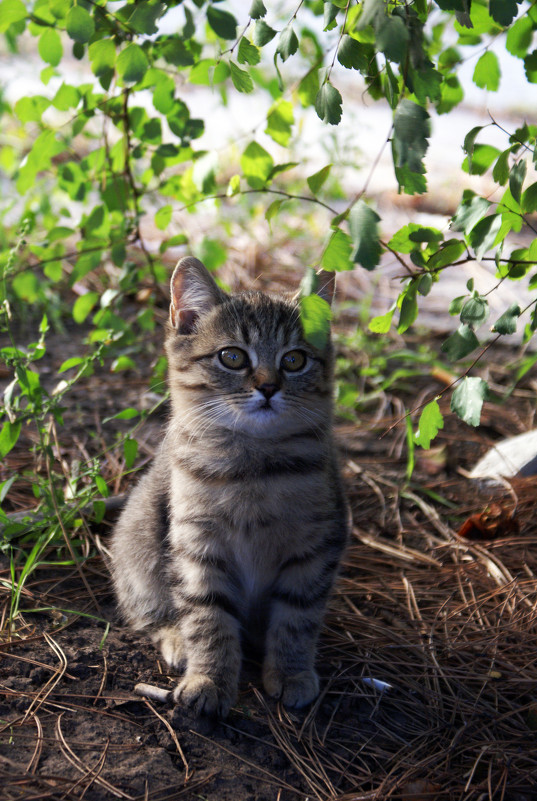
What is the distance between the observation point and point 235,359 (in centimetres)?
234

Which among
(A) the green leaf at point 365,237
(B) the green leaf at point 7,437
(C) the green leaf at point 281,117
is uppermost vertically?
(C) the green leaf at point 281,117

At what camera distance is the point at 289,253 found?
5531 millimetres

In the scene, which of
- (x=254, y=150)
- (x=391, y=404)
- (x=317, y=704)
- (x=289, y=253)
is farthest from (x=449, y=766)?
(x=289, y=253)

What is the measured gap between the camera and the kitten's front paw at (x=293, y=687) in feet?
6.81


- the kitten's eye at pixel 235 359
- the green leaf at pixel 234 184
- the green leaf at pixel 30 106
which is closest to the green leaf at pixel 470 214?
the kitten's eye at pixel 235 359

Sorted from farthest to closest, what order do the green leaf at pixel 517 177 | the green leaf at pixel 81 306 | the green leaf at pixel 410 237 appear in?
1. the green leaf at pixel 81 306
2. the green leaf at pixel 410 237
3. the green leaf at pixel 517 177

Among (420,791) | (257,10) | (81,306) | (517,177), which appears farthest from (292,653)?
(81,306)

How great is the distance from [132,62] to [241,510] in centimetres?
145

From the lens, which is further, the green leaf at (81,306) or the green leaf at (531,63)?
the green leaf at (81,306)

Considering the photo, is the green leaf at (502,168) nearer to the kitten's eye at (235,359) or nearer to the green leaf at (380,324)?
the green leaf at (380,324)

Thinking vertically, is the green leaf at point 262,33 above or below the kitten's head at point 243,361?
above

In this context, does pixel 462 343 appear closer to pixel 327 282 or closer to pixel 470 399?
pixel 470 399

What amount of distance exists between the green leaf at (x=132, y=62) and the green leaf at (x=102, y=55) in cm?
17

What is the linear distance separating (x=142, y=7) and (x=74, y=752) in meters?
1.96
